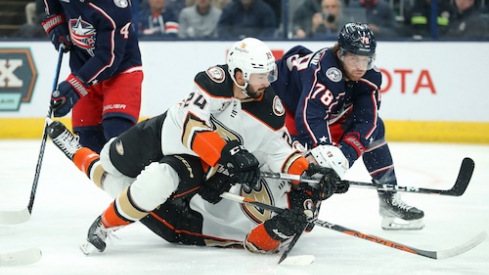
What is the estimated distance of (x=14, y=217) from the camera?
3814mm

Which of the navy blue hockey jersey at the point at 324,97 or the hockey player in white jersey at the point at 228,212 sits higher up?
the navy blue hockey jersey at the point at 324,97

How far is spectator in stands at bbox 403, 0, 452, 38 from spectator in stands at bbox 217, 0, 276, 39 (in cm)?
105

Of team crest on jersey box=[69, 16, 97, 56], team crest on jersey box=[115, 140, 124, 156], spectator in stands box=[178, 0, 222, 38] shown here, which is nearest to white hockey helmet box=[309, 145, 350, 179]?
team crest on jersey box=[115, 140, 124, 156]

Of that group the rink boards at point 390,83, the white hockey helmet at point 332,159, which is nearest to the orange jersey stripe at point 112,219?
the white hockey helmet at point 332,159

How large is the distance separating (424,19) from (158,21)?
6.85 feet

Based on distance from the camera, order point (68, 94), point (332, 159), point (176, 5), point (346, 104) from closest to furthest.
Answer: point (332, 159) → point (346, 104) → point (68, 94) → point (176, 5)

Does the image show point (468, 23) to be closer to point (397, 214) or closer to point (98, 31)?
point (397, 214)

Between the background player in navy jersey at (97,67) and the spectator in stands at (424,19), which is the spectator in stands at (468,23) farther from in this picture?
the background player in navy jersey at (97,67)

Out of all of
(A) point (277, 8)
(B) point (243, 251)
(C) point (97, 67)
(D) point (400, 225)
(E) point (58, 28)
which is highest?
(E) point (58, 28)

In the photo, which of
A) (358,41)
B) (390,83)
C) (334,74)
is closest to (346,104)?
(334,74)

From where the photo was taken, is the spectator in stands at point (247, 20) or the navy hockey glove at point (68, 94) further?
the spectator in stands at point (247, 20)

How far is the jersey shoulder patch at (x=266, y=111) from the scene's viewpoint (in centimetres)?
322

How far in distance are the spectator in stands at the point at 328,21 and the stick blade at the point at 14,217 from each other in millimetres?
3655

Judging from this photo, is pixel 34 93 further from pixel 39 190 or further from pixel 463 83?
pixel 463 83
